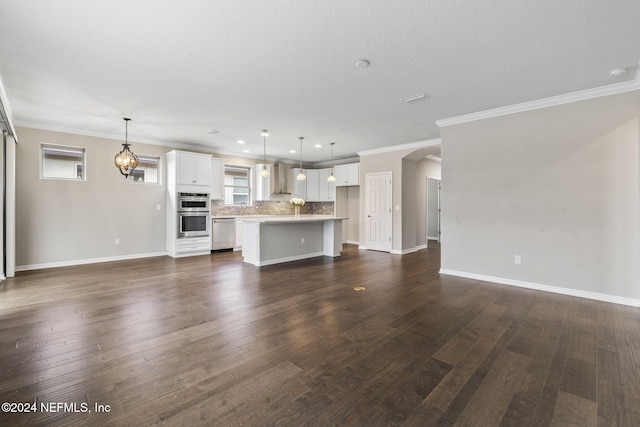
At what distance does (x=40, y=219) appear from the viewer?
216 inches

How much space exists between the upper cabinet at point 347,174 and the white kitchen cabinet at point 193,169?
3.70 metres

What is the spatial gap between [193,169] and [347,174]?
13.8 ft

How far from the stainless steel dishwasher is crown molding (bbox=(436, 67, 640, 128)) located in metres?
5.57

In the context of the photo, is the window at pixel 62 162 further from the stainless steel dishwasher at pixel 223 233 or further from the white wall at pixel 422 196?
the white wall at pixel 422 196

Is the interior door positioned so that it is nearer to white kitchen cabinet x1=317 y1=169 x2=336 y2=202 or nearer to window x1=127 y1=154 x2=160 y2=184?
white kitchen cabinet x1=317 y1=169 x2=336 y2=202

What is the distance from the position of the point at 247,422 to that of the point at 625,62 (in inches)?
186

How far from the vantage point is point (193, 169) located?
704 centimetres

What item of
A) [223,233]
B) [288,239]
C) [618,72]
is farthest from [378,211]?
[618,72]

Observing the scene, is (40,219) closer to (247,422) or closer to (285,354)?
(285,354)

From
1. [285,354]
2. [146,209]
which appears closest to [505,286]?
[285,354]

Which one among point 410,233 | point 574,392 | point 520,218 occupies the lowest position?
point 574,392

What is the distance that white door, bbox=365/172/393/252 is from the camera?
752 cm

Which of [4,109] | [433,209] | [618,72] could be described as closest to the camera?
[618,72]

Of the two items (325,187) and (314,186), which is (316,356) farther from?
(314,186)
